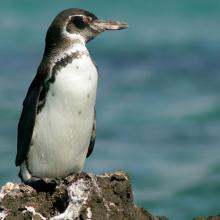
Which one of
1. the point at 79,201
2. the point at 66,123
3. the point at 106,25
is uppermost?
the point at 106,25

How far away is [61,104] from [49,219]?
1220mm

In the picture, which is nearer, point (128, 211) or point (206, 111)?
point (128, 211)

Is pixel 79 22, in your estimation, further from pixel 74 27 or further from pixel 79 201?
pixel 79 201

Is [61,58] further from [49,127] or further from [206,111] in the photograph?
[206,111]

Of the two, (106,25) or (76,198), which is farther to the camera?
(106,25)

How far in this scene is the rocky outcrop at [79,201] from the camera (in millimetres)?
6121

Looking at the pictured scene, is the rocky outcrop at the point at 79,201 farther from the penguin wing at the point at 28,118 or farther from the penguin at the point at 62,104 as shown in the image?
the penguin wing at the point at 28,118

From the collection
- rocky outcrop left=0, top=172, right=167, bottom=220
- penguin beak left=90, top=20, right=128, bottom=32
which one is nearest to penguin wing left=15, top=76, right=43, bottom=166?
penguin beak left=90, top=20, right=128, bottom=32

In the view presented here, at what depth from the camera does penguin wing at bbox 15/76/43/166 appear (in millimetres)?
7446

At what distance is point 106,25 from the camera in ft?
25.0

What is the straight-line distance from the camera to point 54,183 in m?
6.59

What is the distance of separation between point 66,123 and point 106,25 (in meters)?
0.64

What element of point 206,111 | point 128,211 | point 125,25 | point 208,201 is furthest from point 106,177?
point 206,111

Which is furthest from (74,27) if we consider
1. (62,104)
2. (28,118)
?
(28,118)
